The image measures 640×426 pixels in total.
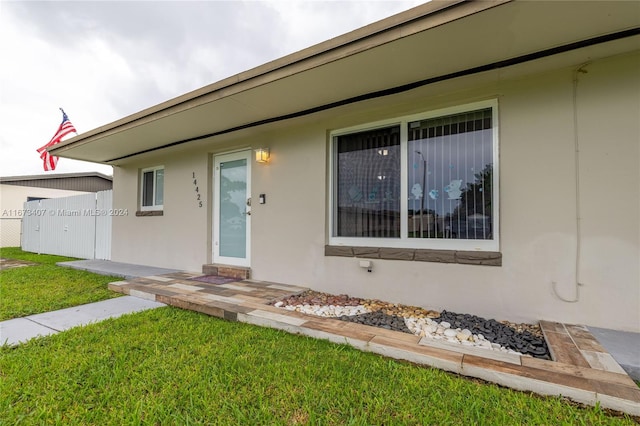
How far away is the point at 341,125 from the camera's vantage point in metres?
3.86

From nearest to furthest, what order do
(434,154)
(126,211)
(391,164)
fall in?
(434,154) → (391,164) → (126,211)

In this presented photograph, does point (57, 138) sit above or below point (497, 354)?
above

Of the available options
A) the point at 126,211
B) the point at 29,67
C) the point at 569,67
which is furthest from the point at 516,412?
the point at 29,67

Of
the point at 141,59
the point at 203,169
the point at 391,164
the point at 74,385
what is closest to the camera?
the point at 74,385

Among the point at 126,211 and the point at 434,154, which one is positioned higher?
the point at 434,154

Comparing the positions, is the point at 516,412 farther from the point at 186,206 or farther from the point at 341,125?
the point at 186,206

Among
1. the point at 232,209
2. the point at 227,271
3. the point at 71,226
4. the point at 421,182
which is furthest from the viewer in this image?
the point at 71,226

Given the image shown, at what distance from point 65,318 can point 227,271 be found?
6.80ft

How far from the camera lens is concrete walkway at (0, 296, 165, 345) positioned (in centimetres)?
261

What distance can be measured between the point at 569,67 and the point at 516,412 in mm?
2919

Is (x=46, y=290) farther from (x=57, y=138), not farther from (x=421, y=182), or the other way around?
(x=57, y=138)

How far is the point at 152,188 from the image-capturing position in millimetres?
6270

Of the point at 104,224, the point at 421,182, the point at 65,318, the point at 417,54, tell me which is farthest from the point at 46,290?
the point at 417,54

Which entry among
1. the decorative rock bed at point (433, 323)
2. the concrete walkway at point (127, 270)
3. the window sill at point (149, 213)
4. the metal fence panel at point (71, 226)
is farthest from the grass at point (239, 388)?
the metal fence panel at point (71, 226)
